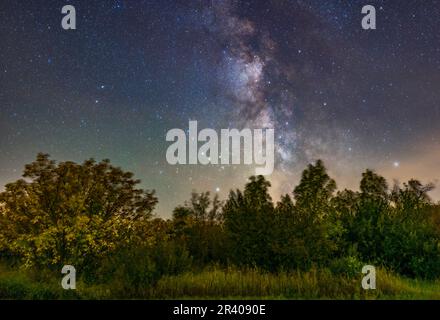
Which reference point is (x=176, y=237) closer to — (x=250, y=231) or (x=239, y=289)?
(x=250, y=231)

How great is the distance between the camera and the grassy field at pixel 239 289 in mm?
14039

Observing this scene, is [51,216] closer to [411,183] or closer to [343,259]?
[343,259]

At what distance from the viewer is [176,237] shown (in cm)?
2081

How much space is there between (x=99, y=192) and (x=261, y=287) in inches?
299

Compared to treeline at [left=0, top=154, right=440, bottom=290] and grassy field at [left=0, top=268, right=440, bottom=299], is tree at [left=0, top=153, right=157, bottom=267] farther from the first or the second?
grassy field at [left=0, top=268, right=440, bottom=299]

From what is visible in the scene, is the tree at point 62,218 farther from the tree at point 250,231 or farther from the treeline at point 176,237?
the tree at point 250,231

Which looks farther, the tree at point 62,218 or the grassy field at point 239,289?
the tree at point 62,218

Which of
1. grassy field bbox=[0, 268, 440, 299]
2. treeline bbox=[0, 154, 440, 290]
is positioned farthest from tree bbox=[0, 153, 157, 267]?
grassy field bbox=[0, 268, 440, 299]

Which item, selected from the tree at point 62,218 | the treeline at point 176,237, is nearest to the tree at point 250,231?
the treeline at point 176,237

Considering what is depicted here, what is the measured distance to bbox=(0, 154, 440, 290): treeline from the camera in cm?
1653

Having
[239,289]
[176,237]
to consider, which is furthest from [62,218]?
[239,289]

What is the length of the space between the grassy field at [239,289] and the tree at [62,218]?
204cm

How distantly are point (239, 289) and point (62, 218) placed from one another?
7041 millimetres
